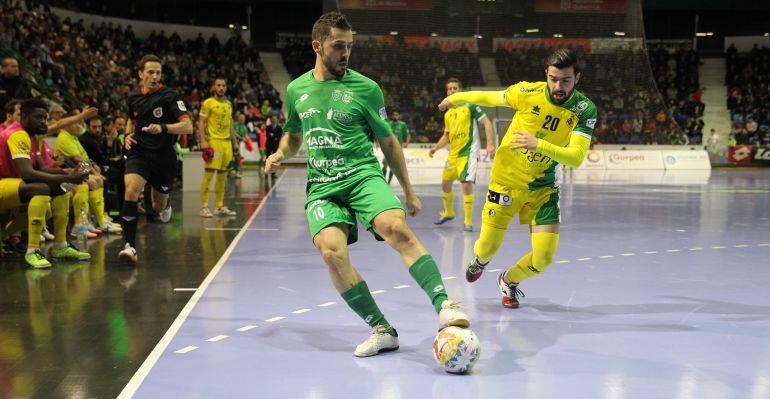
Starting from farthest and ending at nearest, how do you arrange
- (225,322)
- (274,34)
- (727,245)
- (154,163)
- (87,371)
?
(274,34) < (727,245) < (154,163) < (225,322) < (87,371)

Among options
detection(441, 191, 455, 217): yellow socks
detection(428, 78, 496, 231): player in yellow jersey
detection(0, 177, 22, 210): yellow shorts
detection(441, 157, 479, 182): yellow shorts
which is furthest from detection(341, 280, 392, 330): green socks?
detection(441, 191, 455, 217): yellow socks

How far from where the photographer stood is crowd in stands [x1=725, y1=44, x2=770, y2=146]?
34.2 meters

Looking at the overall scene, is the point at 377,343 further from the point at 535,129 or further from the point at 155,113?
the point at 155,113

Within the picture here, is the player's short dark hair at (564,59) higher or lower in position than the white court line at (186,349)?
higher

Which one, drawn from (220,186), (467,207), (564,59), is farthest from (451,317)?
(220,186)

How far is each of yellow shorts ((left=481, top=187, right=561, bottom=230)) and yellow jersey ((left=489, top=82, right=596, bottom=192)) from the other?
53mm

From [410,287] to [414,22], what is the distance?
23.8 metres

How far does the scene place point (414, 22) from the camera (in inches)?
1153

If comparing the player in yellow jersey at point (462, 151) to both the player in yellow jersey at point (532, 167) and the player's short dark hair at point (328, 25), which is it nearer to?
the player in yellow jersey at point (532, 167)

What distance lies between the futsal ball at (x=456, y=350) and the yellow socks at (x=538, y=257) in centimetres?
180

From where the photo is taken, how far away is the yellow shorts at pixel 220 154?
1282cm

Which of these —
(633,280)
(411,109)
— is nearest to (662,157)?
(411,109)

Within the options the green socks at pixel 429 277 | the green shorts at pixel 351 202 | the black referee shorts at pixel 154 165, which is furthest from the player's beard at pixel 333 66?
the black referee shorts at pixel 154 165

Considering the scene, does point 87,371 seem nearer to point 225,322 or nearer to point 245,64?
point 225,322
